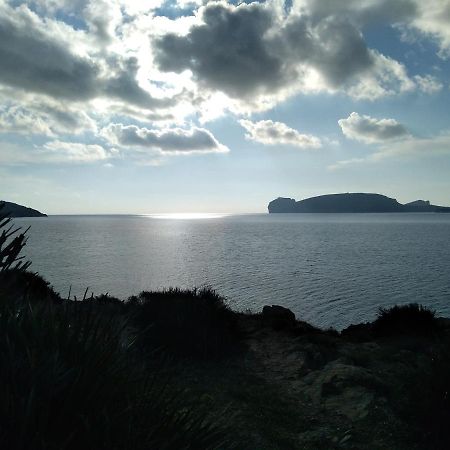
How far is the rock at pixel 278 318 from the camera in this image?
14.7m

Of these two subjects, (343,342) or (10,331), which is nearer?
(10,331)

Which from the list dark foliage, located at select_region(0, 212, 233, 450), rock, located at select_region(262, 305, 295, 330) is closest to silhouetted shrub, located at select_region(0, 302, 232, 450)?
dark foliage, located at select_region(0, 212, 233, 450)

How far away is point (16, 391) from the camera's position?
246cm

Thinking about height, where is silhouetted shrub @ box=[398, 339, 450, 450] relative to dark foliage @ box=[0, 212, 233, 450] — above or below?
below

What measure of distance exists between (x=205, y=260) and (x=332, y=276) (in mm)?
21384

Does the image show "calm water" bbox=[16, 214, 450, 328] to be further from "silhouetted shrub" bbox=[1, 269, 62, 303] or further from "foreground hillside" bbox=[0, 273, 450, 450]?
"silhouetted shrub" bbox=[1, 269, 62, 303]

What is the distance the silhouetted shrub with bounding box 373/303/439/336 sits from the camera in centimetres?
1297

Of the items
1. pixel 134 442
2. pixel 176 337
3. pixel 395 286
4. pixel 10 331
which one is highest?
pixel 10 331

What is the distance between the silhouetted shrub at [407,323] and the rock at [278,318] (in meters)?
3.36

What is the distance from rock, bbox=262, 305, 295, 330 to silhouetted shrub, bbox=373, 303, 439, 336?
11.0ft

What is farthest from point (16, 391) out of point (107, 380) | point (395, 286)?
point (395, 286)

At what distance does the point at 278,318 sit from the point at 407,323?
4.89 metres

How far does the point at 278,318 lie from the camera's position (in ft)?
51.2

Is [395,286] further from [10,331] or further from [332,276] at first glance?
[10,331]
